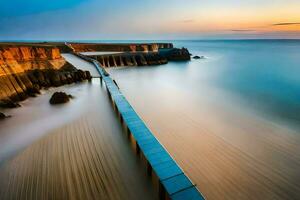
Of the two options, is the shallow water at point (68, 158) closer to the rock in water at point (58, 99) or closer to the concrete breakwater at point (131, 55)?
the rock in water at point (58, 99)

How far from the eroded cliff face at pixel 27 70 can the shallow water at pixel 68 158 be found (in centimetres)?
300

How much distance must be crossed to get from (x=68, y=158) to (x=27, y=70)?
13448mm

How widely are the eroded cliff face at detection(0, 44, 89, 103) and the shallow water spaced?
9.83ft

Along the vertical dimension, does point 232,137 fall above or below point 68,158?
below

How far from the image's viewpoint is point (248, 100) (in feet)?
51.1

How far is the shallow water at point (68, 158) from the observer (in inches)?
203

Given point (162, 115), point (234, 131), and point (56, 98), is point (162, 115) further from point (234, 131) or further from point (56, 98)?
point (56, 98)

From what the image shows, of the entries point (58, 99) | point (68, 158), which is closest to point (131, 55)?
point (58, 99)

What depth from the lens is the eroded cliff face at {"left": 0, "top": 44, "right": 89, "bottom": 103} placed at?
504 inches

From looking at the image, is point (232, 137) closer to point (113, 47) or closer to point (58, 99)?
point (58, 99)

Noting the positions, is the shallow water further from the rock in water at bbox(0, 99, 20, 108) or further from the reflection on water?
the reflection on water

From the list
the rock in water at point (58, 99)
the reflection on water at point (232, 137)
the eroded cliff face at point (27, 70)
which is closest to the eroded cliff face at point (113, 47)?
the eroded cliff face at point (27, 70)

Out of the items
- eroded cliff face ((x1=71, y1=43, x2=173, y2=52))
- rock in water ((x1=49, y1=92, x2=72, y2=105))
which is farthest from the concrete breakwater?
rock in water ((x1=49, y1=92, x2=72, y2=105))

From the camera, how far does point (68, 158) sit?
6.48 metres
